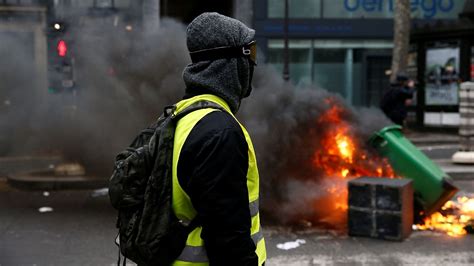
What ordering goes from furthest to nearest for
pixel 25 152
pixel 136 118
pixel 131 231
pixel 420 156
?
pixel 25 152
pixel 136 118
pixel 420 156
pixel 131 231

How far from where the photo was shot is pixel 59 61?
10688 mm

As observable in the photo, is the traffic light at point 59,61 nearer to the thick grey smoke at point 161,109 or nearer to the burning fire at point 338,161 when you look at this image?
the thick grey smoke at point 161,109

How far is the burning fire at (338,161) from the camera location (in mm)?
6562

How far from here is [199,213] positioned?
1845mm

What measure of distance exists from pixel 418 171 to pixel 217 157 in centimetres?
470

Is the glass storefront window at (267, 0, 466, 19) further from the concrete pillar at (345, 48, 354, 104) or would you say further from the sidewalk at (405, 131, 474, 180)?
the sidewalk at (405, 131, 474, 180)

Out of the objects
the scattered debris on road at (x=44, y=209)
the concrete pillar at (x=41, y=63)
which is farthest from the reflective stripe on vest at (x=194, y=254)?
the concrete pillar at (x=41, y=63)

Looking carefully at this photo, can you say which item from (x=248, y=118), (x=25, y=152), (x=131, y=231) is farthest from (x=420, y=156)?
(x=25, y=152)

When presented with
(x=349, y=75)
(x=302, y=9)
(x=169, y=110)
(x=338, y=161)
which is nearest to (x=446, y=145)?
(x=349, y=75)

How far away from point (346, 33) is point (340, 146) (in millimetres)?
15630

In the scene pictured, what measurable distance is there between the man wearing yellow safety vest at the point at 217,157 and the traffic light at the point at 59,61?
261 inches

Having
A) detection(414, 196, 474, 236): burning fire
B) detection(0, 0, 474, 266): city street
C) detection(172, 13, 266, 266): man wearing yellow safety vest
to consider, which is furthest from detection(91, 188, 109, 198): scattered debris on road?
detection(172, 13, 266, 266): man wearing yellow safety vest

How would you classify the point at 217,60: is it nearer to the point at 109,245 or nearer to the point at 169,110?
the point at 169,110

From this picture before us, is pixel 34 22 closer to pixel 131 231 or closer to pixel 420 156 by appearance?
pixel 420 156
